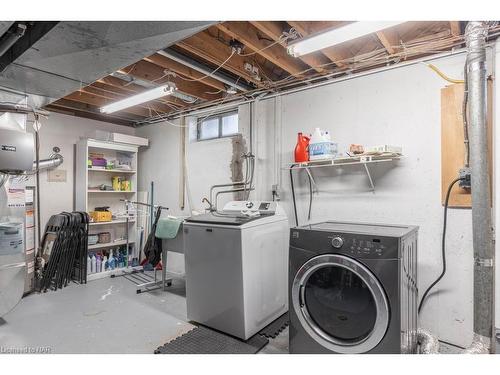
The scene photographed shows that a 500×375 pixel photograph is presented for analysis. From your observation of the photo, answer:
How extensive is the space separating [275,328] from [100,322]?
1.64 metres

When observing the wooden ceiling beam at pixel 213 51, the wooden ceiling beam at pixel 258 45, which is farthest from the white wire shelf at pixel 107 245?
the wooden ceiling beam at pixel 258 45

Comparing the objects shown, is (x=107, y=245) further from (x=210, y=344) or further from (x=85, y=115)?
(x=210, y=344)

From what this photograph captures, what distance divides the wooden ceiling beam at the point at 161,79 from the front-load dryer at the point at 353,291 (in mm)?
2352

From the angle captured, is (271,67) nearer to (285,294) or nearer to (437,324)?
(285,294)

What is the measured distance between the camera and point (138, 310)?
3.01 metres

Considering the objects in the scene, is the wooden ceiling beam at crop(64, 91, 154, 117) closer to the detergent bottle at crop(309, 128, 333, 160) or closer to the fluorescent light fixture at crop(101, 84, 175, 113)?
the fluorescent light fixture at crop(101, 84, 175, 113)

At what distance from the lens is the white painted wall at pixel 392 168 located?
2.34 metres

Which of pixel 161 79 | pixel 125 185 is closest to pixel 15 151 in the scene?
pixel 161 79

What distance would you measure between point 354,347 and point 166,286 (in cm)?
263

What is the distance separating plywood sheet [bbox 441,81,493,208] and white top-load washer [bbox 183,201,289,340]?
1.45 metres

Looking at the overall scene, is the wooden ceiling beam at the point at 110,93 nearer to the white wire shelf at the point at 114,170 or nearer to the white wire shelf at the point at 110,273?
the white wire shelf at the point at 114,170

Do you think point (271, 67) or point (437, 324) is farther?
point (271, 67)
